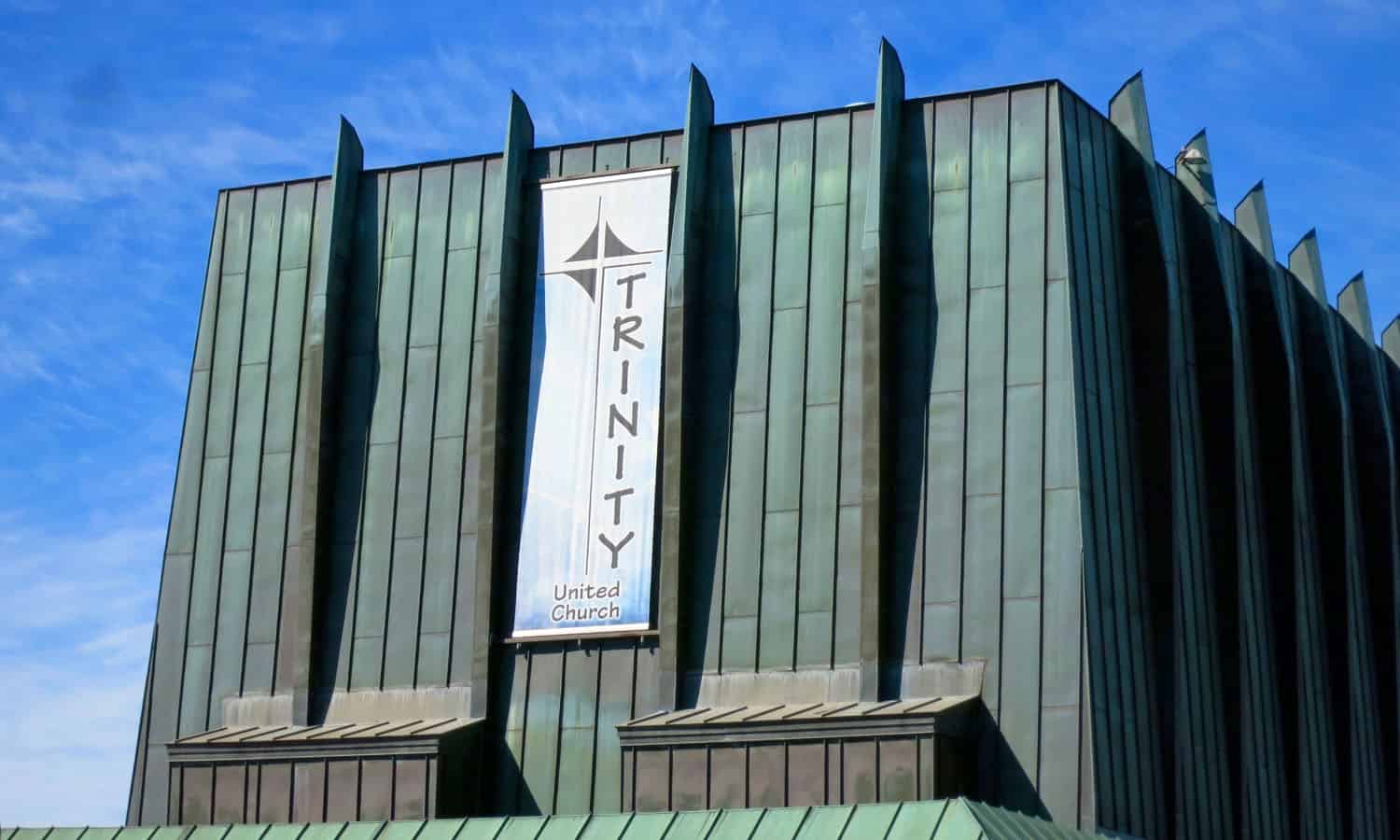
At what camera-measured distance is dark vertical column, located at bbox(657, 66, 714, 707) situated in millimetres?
37375

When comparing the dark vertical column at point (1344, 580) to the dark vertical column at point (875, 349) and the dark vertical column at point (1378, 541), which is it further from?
the dark vertical column at point (875, 349)

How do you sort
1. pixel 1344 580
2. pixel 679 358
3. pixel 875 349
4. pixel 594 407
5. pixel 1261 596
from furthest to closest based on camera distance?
pixel 1344 580 < pixel 1261 596 < pixel 594 407 < pixel 679 358 < pixel 875 349

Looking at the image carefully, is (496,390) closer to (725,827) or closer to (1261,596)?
(725,827)

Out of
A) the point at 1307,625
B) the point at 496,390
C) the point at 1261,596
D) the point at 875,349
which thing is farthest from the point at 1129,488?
the point at 496,390

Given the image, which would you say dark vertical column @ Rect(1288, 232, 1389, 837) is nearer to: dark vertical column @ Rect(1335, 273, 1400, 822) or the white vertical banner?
dark vertical column @ Rect(1335, 273, 1400, 822)

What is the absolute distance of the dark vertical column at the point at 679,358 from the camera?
1471 inches

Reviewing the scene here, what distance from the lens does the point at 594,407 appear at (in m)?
39.3

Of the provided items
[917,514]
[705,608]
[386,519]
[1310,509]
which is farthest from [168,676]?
[1310,509]

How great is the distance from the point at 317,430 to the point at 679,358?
708cm

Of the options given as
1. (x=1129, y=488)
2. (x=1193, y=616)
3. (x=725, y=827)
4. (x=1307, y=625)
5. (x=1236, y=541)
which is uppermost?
(x=1129, y=488)

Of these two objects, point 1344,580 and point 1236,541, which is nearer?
point 1236,541

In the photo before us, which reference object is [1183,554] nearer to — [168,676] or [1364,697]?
[1364,697]

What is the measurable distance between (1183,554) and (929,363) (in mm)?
5565

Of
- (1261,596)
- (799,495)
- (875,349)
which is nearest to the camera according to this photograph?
(875,349)
